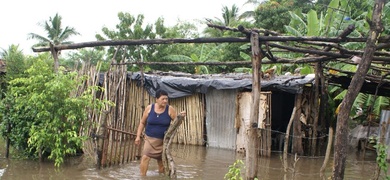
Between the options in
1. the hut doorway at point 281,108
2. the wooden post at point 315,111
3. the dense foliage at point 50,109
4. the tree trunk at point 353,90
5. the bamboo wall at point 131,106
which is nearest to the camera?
the tree trunk at point 353,90

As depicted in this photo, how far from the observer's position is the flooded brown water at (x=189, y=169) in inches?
285

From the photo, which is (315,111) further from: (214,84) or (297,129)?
(214,84)

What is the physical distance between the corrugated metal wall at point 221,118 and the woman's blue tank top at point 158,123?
470cm

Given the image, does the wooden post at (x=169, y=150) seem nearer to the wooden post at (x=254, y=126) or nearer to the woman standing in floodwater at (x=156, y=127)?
the woman standing in floodwater at (x=156, y=127)

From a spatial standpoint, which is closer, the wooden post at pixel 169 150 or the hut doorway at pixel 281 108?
the wooden post at pixel 169 150

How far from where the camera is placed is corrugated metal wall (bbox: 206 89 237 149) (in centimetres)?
1149

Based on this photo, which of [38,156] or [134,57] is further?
→ [134,57]

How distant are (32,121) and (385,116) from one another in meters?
8.02

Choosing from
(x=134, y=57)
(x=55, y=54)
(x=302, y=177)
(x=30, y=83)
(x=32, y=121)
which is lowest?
(x=302, y=177)

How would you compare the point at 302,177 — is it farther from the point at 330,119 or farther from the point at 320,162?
the point at 330,119

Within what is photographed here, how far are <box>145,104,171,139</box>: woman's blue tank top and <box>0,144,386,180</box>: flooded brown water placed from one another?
2.69 ft

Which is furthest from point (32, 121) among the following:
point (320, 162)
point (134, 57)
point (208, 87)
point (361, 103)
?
point (134, 57)

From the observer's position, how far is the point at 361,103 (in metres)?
13.6

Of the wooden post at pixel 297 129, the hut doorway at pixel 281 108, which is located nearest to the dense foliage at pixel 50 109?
the wooden post at pixel 297 129
